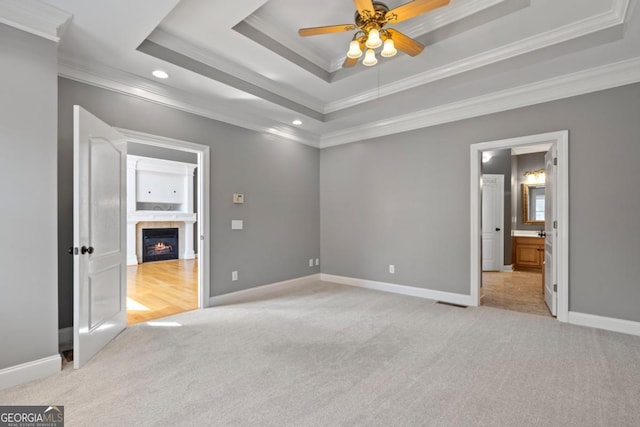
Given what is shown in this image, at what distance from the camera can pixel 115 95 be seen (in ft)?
10.6

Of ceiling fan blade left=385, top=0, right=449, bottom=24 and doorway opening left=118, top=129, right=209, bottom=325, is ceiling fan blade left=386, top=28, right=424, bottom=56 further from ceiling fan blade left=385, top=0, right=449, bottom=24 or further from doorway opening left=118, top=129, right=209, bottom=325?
doorway opening left=118, top=129, right=209, bottom=325

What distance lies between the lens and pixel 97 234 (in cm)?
267

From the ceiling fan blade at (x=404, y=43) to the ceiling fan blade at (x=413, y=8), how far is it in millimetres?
150

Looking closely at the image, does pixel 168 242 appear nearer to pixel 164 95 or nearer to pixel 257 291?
pixel 257 291

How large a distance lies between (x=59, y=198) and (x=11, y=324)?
114 cm

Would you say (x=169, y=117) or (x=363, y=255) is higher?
(x=169, y=117)

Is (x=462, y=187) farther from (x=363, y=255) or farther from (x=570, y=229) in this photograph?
(x=363, y=255)

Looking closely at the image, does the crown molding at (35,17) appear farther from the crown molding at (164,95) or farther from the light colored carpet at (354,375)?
the light colored carpet at (354,375)

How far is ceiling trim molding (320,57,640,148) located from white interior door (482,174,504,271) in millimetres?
3470

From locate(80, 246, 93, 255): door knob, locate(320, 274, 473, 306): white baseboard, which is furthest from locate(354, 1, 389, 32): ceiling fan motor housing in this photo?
locate(320, 274, 473, 306): white baseboard

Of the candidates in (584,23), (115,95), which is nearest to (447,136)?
(584,23)

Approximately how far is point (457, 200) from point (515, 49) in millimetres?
1841

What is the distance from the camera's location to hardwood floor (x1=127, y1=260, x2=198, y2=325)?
3900mm

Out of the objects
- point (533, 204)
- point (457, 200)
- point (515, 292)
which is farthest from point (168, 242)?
point (533, 204)
